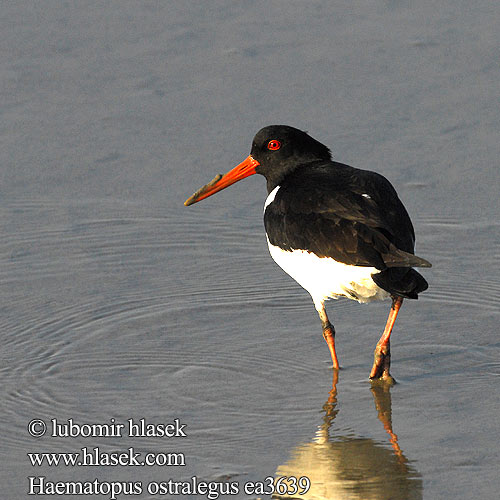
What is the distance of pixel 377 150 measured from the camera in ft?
27.0

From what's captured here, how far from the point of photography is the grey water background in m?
5.02

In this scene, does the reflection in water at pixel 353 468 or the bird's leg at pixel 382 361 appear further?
the bird's leg at pixel 382 361

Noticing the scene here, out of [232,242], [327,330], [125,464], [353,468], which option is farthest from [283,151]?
[125,464]

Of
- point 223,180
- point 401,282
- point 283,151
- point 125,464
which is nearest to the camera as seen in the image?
point 125,464

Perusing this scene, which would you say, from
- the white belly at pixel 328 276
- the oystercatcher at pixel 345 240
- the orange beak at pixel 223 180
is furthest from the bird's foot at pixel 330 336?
the orange beak at pixel 223 180

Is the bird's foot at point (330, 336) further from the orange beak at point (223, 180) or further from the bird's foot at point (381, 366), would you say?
the orange beak at point (223, 180)

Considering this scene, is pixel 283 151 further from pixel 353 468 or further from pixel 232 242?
pixel 353 468

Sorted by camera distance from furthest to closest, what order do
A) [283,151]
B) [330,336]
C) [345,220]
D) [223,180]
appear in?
[223,180] → [283,151] → [330,336] → [345,220]

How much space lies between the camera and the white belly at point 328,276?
5.57 m

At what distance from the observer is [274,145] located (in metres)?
6.66

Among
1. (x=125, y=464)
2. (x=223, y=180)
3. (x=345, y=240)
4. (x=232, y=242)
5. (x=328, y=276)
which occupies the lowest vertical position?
(x=232, y=242)

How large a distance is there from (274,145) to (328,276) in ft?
4.12

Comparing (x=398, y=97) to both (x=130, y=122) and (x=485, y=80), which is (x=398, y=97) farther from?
(x=130, y=122)

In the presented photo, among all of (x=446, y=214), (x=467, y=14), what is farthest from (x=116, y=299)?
(x=467, y=14)
